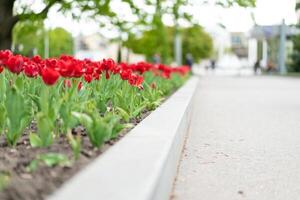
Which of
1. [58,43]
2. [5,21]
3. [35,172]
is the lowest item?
[35,172]

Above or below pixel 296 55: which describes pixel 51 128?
above

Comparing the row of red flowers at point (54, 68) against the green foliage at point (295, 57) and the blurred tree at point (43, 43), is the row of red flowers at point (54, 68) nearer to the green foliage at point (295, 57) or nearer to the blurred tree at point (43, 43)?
the blurred tree at point (43, 43)

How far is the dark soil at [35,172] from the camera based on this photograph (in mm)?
2791

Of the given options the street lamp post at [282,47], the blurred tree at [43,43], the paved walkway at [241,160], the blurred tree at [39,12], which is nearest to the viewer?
the paved walkway at [241,160]

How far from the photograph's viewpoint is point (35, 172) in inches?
128

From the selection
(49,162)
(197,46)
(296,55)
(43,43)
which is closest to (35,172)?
(49,162)

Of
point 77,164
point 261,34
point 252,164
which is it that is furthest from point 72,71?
point 261,34

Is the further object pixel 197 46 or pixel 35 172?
pixel 197 46

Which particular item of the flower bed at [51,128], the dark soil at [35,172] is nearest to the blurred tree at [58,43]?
the flower bed at [51,128]

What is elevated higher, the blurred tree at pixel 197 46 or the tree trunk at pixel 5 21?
the tree trunk at pixel 5 21

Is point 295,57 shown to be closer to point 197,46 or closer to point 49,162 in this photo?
point 197,46

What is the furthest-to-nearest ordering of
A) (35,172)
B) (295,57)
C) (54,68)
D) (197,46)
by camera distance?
1. (197,46)
2. (295,57)
3. (54,68)
4. (35,172)

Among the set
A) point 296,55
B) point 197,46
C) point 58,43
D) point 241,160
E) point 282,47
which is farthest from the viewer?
point 197,46

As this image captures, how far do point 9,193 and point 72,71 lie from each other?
195 centimetres
